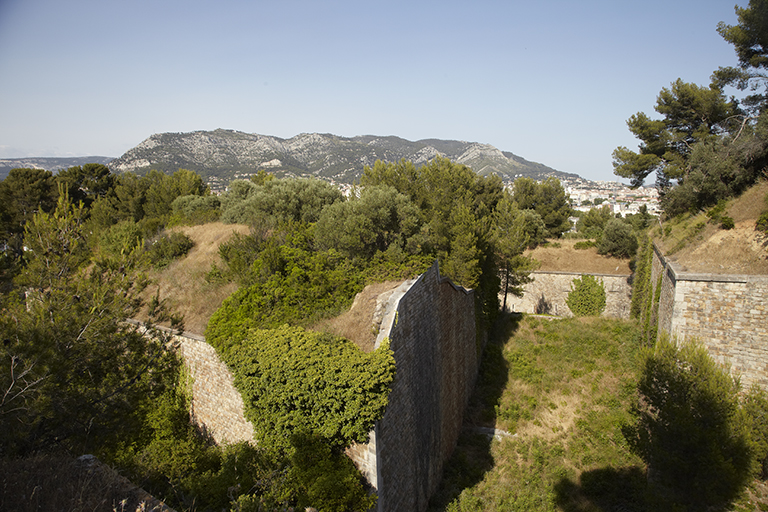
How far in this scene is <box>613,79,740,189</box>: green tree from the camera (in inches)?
630

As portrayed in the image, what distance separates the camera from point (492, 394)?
14.3m

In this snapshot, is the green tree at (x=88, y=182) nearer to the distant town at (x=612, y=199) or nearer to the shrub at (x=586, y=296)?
the shrub at (x=586, y=296)

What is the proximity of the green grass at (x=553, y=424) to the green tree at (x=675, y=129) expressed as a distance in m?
7.29

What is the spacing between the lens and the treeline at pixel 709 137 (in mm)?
12891

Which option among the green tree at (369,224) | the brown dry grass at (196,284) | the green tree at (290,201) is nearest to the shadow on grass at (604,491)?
the green tree at (369,224)

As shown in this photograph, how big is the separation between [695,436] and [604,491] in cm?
370

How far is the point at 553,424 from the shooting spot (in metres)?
12.5

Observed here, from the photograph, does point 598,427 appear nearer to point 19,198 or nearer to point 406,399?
point 406,399

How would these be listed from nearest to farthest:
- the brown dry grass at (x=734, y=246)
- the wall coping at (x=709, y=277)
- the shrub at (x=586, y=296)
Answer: the wall coping at (x=709, y=277) < the brown dry grass at (x=734, y=246) < the shrub at (x=586, y=296)

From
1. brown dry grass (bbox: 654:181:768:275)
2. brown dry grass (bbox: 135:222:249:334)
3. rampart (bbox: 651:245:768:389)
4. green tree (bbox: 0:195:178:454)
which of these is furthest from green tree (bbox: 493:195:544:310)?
green tree (bbox: 0:195:178:454)

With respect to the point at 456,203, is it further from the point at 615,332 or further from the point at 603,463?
the point at 603,463

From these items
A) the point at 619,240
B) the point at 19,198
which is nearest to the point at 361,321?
the point at 619,240

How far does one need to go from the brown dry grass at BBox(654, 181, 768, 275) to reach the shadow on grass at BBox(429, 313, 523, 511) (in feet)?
23.9

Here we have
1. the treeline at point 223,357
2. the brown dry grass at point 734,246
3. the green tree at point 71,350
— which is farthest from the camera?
the brown dry grass at point 734,246
